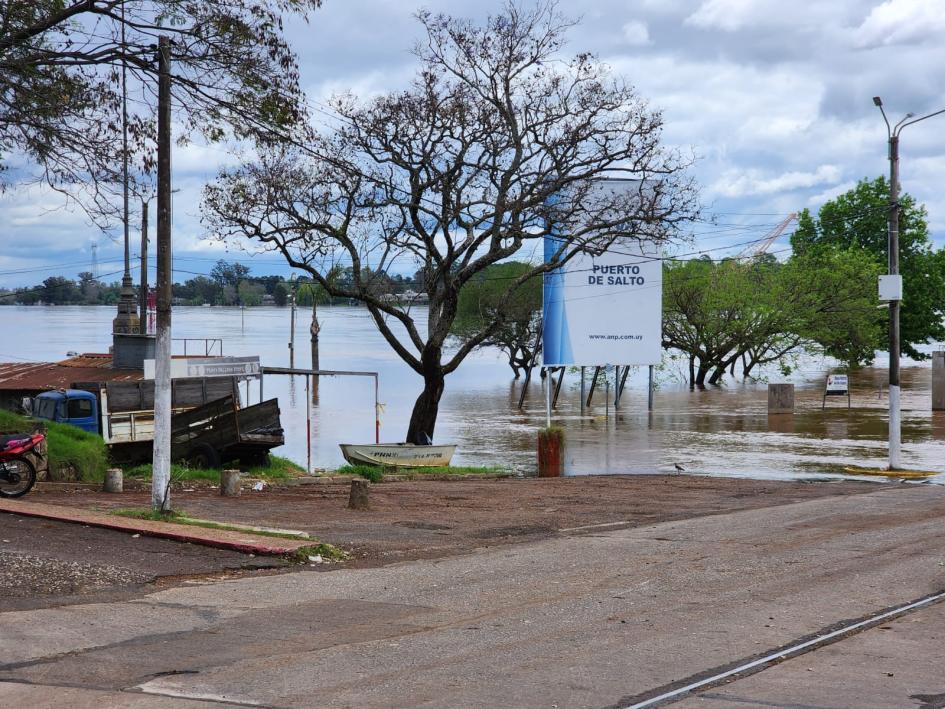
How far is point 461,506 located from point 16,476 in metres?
6.93

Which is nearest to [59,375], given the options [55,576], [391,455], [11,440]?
[391,455]

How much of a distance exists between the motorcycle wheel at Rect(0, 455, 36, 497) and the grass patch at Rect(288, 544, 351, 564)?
5.64 m

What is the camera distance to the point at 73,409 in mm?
25922

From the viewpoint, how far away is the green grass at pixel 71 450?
20.3 metres

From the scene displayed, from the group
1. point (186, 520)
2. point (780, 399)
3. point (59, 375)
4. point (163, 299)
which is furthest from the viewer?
point (780, 399)

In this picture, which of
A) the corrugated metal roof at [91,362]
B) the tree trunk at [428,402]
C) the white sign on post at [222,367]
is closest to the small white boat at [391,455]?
the white sign on post at [222,367]

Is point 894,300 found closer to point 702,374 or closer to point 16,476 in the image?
point 16,476

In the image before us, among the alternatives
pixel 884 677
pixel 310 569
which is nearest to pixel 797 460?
pixel 310 569

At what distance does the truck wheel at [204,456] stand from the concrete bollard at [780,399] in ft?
102

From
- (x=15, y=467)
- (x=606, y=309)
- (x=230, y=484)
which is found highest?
(x=606, y=309)

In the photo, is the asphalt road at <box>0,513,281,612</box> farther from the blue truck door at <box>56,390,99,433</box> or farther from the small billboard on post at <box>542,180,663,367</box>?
the small billboard on post at <box>542,180,663,367</box>

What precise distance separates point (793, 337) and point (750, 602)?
63415 mm

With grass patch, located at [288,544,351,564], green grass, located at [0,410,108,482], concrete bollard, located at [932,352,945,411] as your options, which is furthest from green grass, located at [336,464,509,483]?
concrete bollard, located at [932,352,945,411]

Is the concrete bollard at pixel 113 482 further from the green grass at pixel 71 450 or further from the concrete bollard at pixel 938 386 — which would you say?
the concrete bollard at pixel 938 386
